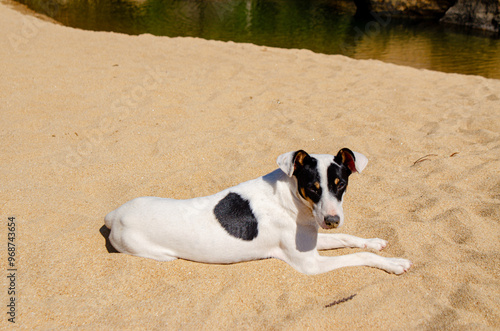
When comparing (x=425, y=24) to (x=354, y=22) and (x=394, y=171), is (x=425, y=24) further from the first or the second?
(x=394, y=171)

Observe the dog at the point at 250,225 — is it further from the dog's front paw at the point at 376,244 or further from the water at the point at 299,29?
the water at the point at 299,29

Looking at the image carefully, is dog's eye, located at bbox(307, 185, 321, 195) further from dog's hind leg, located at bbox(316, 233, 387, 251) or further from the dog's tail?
A: the dog's tail

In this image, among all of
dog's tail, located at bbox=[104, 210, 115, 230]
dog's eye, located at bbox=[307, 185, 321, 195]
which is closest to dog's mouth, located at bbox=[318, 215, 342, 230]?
dog's eye, located at bbox=[307, 185, 321, 195]

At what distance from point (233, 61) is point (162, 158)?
15.9ft

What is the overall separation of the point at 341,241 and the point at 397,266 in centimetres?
56

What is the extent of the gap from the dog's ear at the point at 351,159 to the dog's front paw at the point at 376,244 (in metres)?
0.81

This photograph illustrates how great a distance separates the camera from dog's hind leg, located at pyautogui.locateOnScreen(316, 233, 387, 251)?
347cm

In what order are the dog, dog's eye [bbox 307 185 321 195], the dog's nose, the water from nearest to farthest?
the dog's nose, dog's eye [bbox 307 185 321 195], the dog, the water

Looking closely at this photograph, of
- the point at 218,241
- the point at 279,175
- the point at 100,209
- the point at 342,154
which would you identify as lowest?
the point at 100,209

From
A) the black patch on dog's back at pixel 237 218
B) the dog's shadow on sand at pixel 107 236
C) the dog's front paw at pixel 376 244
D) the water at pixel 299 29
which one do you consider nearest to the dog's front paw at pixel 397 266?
the dog's front paw at pixel 376 244

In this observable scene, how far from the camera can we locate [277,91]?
734 cm

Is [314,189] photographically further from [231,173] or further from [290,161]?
[231,173]

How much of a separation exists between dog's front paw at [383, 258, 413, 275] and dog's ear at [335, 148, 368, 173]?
85 centimetres

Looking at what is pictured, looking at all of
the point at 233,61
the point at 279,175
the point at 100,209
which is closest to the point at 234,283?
the point at 279,175
